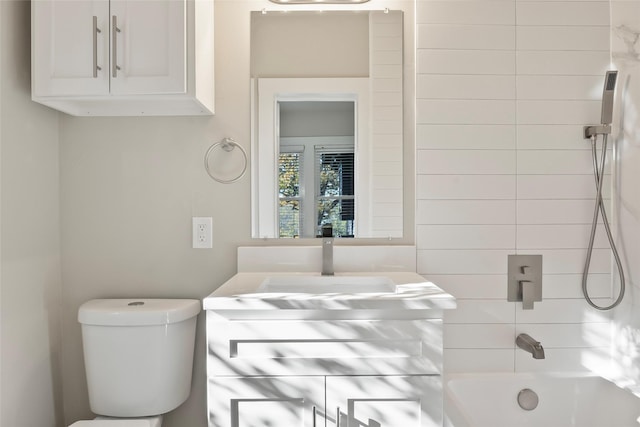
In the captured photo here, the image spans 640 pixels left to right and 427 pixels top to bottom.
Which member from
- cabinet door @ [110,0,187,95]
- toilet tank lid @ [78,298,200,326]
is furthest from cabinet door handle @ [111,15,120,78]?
toilet tank lid @ [78,298,200,326]

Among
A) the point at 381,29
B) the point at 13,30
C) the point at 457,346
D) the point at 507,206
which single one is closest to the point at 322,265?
the point at 457,346

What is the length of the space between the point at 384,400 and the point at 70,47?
5.17 ft

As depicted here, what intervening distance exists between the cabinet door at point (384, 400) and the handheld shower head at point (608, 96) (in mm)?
1273

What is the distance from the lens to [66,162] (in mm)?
2014

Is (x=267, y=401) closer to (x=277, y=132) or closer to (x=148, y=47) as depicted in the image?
(x=277, y=132)

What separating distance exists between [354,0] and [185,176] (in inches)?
39.7

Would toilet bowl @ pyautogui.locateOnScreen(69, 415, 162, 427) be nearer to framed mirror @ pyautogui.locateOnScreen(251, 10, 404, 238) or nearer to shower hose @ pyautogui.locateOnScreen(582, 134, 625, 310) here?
framed mirror @ pyautogui.locateOnScreen(251, 10, 404, 238)

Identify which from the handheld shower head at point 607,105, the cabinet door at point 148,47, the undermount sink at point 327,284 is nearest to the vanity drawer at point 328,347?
the undermount sink at point 327,284

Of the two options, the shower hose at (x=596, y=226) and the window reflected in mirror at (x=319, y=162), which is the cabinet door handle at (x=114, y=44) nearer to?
the window reflected in mirror at (x=319, y=162)

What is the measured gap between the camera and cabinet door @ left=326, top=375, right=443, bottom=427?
1.49 m

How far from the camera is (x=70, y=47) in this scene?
5.49 feet

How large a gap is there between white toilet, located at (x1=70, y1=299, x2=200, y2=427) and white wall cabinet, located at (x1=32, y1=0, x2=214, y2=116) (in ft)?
2.58

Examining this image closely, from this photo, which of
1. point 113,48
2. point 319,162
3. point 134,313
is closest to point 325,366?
point 134,313

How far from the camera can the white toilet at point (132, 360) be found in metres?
1.76
